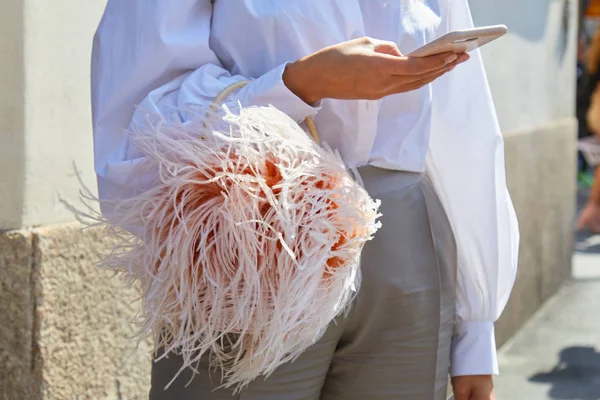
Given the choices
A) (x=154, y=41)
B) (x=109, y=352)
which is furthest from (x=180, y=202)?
(x=109, y=352)

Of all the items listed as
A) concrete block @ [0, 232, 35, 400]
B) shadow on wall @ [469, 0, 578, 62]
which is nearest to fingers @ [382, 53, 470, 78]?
concrete block @ [0, 232, 35, 400]

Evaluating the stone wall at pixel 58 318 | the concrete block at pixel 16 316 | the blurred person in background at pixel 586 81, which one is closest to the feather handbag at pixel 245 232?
the stone wall at pixel 58 318

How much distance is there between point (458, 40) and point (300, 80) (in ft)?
0.82

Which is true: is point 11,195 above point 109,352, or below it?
above

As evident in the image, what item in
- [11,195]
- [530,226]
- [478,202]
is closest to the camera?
[478,202]

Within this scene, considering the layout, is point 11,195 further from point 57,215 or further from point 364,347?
point 364,347

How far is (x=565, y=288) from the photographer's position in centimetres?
642

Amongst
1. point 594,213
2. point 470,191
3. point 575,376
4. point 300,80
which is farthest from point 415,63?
point 594,213

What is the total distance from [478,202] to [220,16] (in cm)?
66

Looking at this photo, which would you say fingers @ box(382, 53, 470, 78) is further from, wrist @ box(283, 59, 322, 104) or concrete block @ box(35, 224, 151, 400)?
concrete block @ box(35, 224, 151, 400)

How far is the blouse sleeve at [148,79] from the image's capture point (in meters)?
1.46

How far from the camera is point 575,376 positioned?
15.4 feet

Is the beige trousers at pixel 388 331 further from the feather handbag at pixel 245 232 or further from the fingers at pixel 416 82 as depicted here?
the fingers at pixel 416 82

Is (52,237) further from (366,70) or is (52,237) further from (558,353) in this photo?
(558,353)
